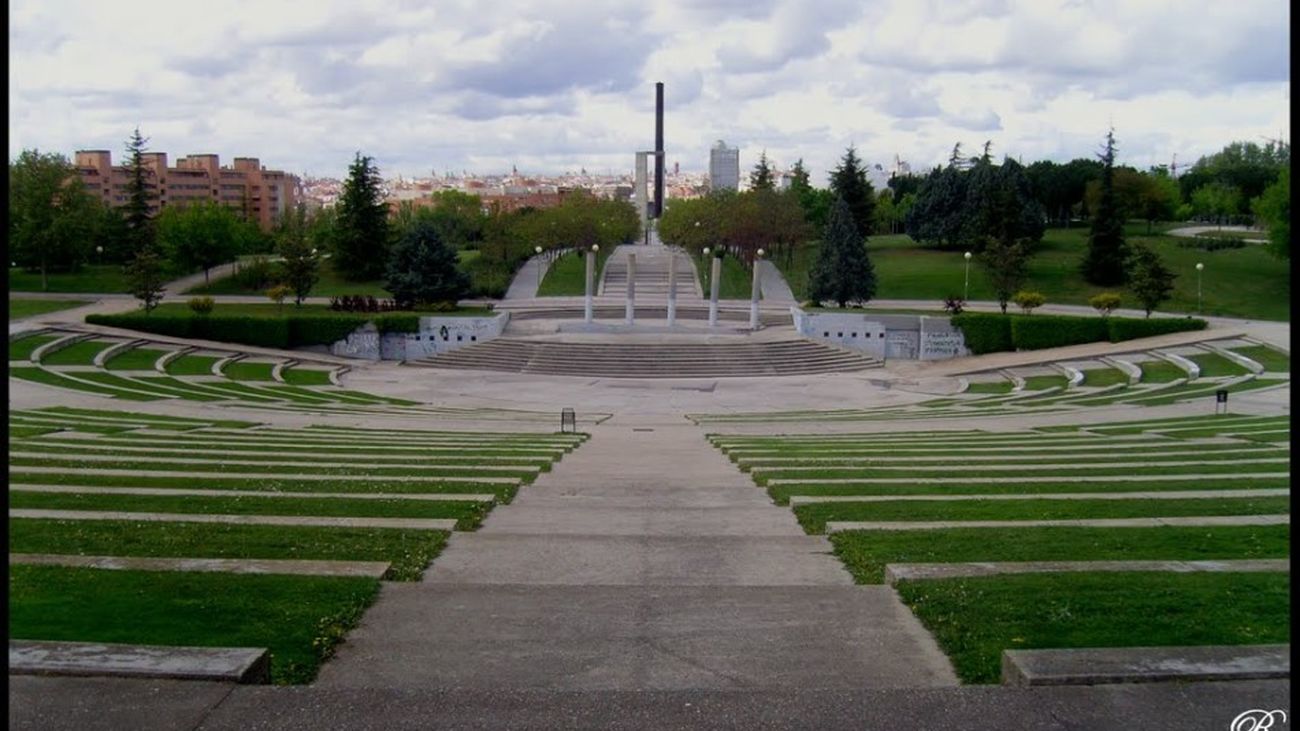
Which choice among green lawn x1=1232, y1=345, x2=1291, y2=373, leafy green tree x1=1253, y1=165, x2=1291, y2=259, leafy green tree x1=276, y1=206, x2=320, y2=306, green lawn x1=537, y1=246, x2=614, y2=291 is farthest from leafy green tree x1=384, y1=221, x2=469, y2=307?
leafy green tree x1=1253, y1=165, x2=1291, y2=259

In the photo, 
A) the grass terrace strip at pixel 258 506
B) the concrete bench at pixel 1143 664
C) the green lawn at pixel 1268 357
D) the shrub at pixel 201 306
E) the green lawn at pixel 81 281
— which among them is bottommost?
the green lawn at pixel 1268 357

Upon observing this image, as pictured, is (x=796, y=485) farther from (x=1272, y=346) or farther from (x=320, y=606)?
(x=1272, y=346)

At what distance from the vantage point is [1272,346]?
140 ft

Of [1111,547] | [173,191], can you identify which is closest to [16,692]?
[1111,547]

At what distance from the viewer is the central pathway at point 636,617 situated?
681 cm

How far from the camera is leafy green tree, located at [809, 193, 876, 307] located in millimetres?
62250

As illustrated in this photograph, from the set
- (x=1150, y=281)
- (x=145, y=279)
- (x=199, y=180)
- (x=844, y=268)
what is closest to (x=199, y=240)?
(x=145, y=279)

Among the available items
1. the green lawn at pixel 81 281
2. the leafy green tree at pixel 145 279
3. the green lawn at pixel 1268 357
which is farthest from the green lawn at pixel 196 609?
the green lawn at pixel 81 281

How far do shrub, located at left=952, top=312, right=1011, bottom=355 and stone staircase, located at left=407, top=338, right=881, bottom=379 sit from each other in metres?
4.50

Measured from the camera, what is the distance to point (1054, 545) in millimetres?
10055

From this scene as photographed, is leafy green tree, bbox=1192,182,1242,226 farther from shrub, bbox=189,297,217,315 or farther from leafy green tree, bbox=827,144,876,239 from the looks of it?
shrub, bbox=189,297,217,315

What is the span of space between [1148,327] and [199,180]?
11896 cm

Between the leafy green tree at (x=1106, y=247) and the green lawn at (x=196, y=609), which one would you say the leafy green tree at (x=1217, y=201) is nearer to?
the leafy green tree at (x=1106, y=247)

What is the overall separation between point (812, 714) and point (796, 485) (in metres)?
9.43
